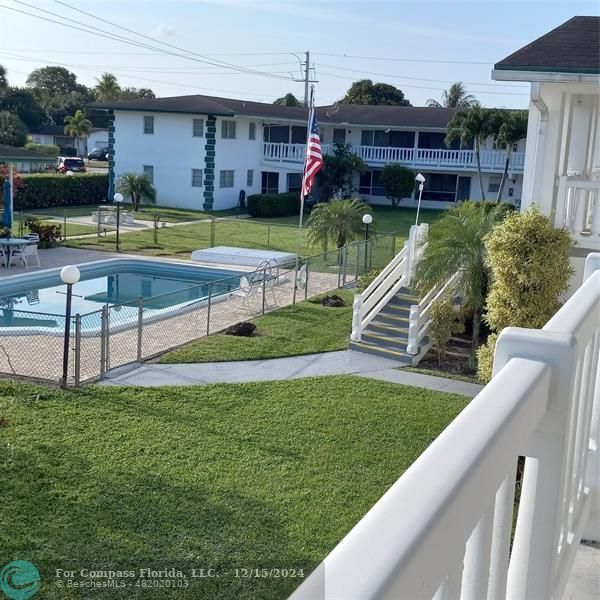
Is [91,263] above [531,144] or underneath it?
underneath

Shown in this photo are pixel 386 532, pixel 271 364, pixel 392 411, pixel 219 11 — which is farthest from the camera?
pixel 219 11

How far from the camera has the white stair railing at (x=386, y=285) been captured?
1361 centimetres

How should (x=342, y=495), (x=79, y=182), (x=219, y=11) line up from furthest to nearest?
(x=79, y=182), (x=219, y=11), (x=342, y=495)

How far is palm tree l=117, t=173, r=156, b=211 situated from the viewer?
32.8 m

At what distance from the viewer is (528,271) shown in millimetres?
9688

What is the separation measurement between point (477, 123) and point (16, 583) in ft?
114

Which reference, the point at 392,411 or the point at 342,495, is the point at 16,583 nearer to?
the point at 342,495

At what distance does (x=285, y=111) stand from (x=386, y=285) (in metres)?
28.3

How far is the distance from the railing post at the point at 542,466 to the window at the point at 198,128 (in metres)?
35.1

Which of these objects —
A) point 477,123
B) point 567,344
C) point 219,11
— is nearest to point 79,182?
point 477,123

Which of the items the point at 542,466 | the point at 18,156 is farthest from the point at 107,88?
the point at 542,466

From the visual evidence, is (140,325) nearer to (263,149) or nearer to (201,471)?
(201,471)

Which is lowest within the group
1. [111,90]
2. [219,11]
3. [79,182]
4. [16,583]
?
[16,583]

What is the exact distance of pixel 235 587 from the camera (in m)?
5.77
